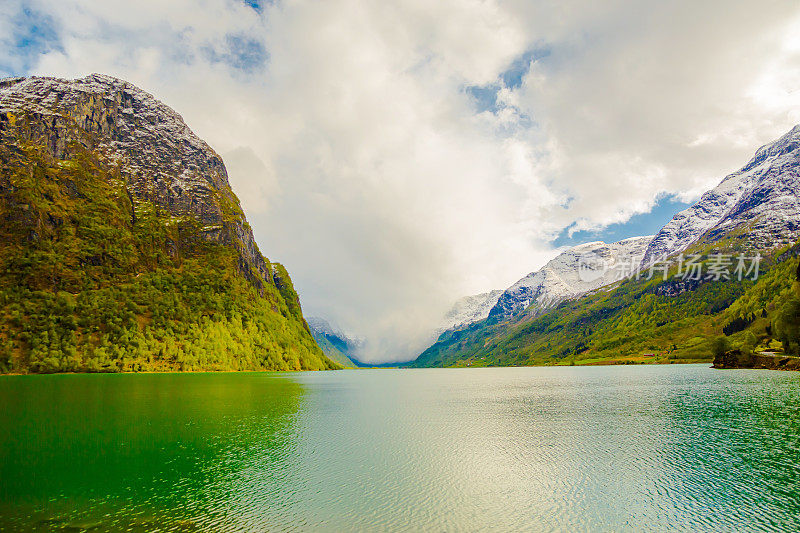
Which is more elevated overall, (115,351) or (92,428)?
(115,351)

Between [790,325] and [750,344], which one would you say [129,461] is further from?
[750,344]

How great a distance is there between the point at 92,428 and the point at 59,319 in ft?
584

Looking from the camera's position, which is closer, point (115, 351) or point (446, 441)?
point (446, 441)

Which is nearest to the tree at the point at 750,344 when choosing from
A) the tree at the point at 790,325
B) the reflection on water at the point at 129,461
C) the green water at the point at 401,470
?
the tree at the point at 790,325

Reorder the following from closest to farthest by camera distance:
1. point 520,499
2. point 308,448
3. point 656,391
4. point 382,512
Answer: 1. point 382,512
2. point 520,499
3. point 308,448
4. point 656,391

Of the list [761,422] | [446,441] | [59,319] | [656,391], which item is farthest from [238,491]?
[59,319]

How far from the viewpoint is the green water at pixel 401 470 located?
26.9 metres

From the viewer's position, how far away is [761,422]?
5575cm

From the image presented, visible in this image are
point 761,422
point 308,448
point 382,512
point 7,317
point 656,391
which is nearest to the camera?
point 382,512

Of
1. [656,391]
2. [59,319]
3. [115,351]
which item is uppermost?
[59,319]

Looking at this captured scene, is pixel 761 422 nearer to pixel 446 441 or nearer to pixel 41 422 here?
pixel 446 441

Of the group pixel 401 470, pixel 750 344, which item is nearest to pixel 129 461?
pixel 401 470

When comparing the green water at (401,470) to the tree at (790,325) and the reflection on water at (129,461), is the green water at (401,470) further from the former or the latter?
the tree at (790,325)

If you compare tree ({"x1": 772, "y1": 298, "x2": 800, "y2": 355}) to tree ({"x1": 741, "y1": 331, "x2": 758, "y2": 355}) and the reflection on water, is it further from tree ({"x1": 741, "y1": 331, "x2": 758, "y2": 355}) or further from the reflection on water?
the reflection on water
